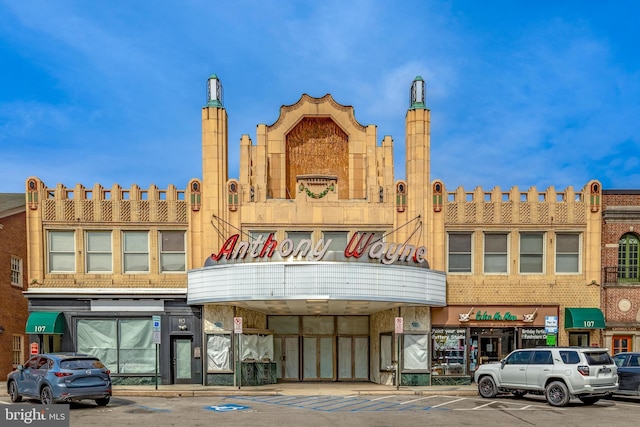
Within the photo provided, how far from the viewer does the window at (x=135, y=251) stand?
27828 millimetres

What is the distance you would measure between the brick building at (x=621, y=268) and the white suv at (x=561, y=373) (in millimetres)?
7544

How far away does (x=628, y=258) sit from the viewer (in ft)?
91.3

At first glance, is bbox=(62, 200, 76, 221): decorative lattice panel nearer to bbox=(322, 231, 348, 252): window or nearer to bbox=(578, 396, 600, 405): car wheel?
bbox=(322, 231, 348, 252): window

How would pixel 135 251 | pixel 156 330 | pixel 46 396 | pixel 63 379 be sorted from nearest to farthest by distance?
pixel 63 379 < pixel 46 396 < pixel 156 330 < pixel 135 251

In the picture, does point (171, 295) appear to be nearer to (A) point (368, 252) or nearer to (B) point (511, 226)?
(A) point (368, 252)

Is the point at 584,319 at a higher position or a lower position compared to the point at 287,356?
higher

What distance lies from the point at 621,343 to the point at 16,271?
94.2 ft

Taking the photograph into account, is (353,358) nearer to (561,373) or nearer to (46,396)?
(561,373)

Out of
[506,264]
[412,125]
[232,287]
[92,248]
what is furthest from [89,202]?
[506,264]

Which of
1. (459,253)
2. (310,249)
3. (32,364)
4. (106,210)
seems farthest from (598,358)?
(106,210)

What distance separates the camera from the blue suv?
60.3 feet

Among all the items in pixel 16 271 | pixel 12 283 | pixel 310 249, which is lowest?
pixel 12 283

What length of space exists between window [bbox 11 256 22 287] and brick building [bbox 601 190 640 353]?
27.7 metres

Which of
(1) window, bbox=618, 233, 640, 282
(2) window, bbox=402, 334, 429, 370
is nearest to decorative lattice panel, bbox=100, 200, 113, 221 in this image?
(2) window, bbox=402, 334, 429, 370
